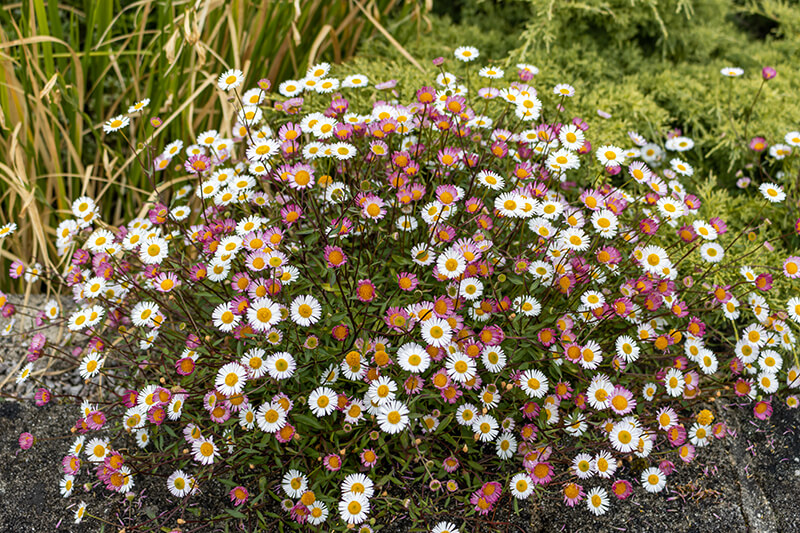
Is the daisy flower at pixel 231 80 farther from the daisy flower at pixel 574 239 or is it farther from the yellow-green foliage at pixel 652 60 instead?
the yellow-green foliage at pixel 652 60

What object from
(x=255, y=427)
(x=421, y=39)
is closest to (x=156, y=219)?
(x=255, y=427)

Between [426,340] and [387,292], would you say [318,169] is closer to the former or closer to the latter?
[387,292]

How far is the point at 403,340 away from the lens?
72.3 inches

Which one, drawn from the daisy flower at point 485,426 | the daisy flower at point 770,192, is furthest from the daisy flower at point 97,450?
the daisy flower at point 770,192

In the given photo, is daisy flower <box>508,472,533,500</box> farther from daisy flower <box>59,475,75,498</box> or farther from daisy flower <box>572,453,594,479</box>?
daisy flower <box>59,475,75,498</box>

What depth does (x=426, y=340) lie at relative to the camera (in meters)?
1.70

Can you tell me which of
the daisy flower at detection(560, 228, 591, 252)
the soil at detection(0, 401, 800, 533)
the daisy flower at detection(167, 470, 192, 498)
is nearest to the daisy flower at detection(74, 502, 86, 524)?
the soil at detection(0, 401, 800, 533)

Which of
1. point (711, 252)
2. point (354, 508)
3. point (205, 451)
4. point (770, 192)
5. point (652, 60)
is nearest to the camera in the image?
point (354, 508)

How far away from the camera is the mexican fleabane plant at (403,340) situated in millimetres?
1771

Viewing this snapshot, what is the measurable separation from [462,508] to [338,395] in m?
0.57

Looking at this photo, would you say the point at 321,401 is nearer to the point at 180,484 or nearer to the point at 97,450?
the point at 180,484

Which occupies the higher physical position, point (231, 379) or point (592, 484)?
point (231, 379)

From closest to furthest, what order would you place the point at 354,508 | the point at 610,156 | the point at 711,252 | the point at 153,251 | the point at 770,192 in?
the point at 354,508 < the point at 153,251 < the point at 610,156 < the point at 711,252 < the point at 770,192

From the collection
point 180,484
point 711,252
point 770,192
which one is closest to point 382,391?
point 180,484
